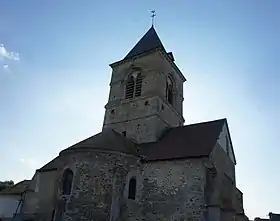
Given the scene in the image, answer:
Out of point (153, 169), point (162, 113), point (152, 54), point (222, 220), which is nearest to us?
point (222, 220)

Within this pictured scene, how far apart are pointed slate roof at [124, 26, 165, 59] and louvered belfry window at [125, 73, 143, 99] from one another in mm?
2025

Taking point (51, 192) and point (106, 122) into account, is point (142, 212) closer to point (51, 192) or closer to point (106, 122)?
point (51, 192)

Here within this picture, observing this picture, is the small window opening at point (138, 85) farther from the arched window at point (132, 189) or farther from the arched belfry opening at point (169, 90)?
the arched window at point (132, 189)

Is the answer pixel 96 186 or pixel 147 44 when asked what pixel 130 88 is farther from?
pixel 96 186

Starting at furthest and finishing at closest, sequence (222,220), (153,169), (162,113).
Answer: (162,113) → (153,169) → (222,220)

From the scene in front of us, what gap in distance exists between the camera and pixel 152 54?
2436 cm

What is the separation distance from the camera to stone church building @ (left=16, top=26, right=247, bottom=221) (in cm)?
1559

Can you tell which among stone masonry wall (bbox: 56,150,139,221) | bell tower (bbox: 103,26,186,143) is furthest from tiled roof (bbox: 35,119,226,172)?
bell tower (bbox: 103,26,186,143)

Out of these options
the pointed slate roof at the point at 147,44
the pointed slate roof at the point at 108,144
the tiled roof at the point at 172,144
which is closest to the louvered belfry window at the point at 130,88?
the pointed slate roof at the point at 147,44

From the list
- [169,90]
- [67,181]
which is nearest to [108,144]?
[67,181]

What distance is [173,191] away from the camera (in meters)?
16.3

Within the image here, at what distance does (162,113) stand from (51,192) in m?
9.18

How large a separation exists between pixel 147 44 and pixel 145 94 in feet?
18.3

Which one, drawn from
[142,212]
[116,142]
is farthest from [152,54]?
[142,212]
